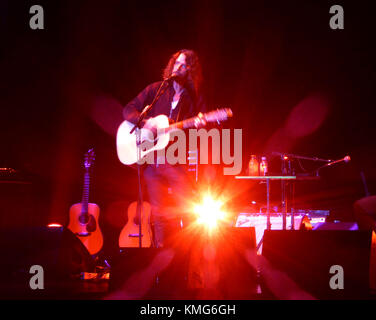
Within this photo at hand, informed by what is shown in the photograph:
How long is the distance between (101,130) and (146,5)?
1.64 metres

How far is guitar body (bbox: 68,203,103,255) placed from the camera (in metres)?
4.37

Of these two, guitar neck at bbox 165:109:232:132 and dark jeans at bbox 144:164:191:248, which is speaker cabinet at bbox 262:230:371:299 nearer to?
dark jeans at bbox 144:164:191:248

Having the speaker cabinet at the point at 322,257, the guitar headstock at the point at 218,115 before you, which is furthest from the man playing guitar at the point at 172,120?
the speaker cabinet at the point at 322,257

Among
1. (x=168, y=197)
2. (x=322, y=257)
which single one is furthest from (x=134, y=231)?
(x=322, y=257)

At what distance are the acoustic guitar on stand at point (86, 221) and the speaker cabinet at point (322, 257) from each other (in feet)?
8.62

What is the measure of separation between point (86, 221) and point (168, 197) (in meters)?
1.73

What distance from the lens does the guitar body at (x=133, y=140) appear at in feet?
10.6

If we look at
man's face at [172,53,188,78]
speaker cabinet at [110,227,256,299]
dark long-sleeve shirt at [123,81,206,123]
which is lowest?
speaker cabinet at [110,227,256,299]

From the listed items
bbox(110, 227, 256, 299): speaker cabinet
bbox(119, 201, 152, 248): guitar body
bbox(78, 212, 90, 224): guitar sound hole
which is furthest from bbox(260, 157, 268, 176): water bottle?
bbox(110, 227, 256, 299): speaker cabinet

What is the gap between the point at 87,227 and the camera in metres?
4.43

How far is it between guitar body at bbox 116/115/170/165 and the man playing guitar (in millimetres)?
57

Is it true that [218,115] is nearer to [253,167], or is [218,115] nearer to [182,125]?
[182,125]
